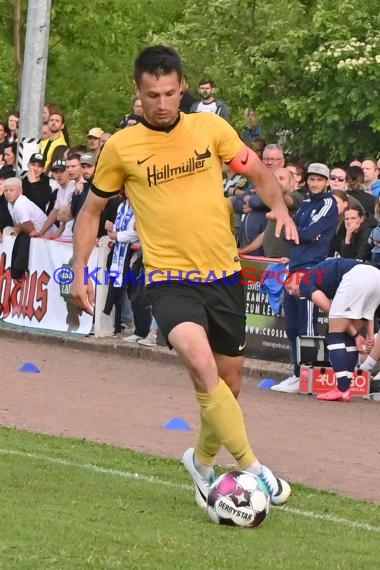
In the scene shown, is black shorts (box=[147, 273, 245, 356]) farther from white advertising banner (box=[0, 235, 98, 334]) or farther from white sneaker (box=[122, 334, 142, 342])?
white advertising banner (box=[0, 235, 98, 334])

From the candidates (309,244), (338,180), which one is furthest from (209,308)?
(338,180)

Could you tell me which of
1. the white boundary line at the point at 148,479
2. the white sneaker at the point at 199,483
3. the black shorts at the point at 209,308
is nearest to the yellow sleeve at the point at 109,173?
the black shorts at the point at 209,308

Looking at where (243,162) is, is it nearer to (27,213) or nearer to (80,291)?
(80,291)

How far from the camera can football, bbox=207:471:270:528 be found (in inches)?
310

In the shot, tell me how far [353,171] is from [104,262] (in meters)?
3.40

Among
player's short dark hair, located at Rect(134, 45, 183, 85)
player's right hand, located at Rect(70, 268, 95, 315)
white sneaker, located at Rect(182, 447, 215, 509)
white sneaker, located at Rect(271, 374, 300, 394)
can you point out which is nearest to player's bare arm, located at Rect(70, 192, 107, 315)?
player's right hand, located at Rect(70, 268, 95, 315)

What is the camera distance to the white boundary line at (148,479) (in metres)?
8.24

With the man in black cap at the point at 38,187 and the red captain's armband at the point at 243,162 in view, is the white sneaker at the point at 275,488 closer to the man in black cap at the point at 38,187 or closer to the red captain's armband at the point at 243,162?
the red captain's armband at the point at 243,162

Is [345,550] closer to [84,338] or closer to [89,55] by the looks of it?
[84,338]

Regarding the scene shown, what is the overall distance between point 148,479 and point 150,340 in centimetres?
841

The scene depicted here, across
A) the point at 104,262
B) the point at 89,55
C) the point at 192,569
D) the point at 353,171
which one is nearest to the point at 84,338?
the point at 104,262

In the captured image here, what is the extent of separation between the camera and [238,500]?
25.8ft

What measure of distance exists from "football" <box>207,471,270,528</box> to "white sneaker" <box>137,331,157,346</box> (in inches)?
382

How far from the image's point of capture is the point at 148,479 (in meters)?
9.39
